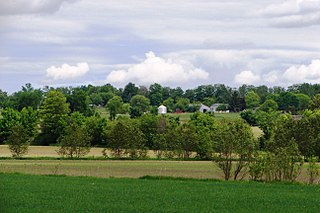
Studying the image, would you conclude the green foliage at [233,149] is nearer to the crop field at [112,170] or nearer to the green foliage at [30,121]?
the crop field at [112,170]

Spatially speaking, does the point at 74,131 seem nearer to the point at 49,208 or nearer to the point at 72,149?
the point at 72,149

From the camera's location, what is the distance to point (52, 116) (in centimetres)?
12438

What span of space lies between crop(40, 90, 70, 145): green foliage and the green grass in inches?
2977

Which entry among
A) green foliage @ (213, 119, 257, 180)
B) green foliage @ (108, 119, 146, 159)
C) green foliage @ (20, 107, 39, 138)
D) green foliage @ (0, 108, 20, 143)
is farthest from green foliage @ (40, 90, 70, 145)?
green foliage @ (213, 119, 257, 180)

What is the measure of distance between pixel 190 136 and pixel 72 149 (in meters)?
17.6

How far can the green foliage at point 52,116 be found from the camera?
120625mm

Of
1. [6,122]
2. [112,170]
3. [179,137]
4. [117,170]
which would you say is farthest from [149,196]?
[6,122]

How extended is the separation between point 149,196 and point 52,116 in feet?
303

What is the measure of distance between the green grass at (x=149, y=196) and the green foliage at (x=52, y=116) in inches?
2977

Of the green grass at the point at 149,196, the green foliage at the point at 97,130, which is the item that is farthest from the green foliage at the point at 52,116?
the green grass at the point at 149,196

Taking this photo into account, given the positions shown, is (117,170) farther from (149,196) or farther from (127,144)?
(149,196)

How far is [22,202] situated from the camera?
30375mm

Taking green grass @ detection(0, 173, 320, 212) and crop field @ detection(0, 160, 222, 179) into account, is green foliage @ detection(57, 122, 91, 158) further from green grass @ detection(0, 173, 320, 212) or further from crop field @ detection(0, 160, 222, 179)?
green grass @ detection(0, 173, 320, 212)

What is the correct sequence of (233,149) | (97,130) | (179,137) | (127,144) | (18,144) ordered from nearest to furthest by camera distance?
(233,149) < (18,144) < (127,144) < (179,137) < (97,130)
